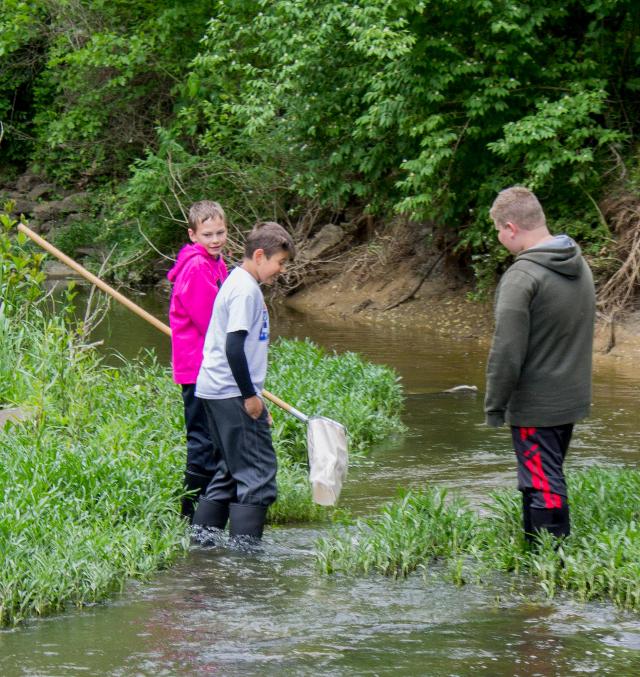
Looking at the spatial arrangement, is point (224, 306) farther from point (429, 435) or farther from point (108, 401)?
point (429, 435)

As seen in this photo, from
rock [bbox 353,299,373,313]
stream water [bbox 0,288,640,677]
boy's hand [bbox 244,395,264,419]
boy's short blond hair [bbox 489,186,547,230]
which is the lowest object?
stream water [bbox 0,288,640,677]

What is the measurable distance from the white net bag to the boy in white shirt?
23cm

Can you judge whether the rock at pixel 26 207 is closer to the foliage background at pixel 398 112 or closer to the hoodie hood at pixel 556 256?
the foliage background at pixel 398 112

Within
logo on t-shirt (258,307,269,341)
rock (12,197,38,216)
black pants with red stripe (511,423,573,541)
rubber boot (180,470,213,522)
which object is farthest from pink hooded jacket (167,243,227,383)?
rock (12,197,38,216)

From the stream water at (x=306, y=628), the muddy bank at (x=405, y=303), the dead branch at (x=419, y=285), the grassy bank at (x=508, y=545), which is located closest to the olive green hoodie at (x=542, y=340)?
the grassy bank at (x=508, y=545)

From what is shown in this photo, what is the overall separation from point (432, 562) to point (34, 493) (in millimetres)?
2128

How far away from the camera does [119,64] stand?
23359 mm

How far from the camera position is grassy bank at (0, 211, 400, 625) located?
5477mm

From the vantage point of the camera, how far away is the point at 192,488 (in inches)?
265

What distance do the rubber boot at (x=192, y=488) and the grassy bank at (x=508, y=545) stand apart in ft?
2.93

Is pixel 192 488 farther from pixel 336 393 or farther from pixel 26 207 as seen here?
pixel 26 207

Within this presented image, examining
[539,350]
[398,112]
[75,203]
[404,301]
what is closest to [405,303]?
[404,301]

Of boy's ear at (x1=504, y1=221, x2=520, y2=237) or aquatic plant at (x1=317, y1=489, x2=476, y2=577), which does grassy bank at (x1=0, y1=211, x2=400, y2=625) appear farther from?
boy's ear at (x1=504, y1=221, x2=520, y2=237)

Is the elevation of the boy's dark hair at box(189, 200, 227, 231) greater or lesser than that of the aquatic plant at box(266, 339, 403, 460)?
greater
